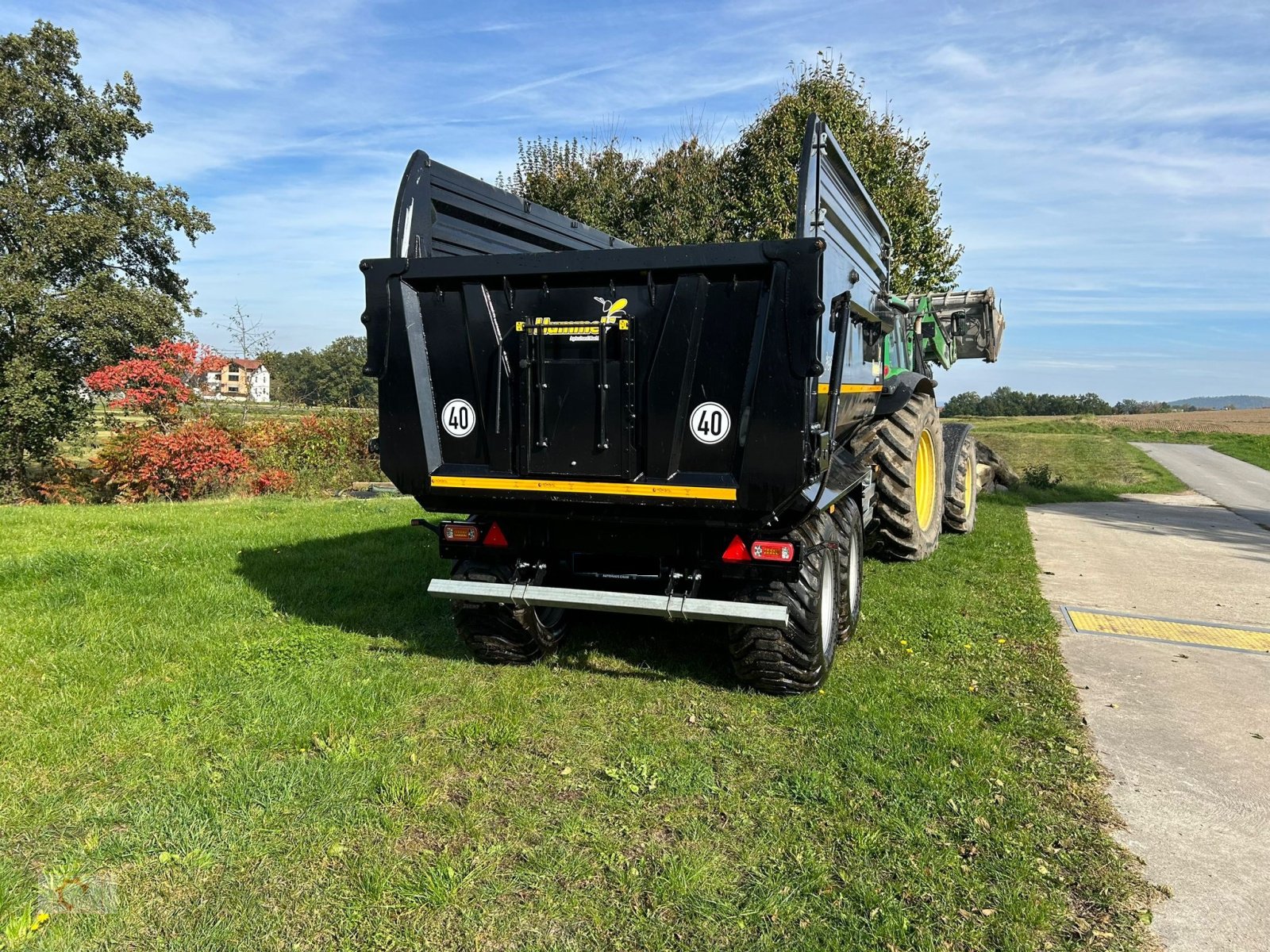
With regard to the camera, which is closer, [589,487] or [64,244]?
[589,487]

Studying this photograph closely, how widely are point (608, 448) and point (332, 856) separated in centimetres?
203

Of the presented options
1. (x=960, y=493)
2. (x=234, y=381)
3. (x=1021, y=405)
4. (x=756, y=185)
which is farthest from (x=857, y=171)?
(x=1021, y=405)

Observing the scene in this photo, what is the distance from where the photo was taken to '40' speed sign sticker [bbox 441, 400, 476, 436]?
4246 millimetres

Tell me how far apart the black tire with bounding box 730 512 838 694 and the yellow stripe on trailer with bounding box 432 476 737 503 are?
555 millimetres

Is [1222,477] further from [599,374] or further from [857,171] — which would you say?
[599,374]

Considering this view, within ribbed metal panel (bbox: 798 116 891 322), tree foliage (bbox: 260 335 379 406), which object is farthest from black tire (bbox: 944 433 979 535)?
tree foliage (bbox: 260 335 379 406)

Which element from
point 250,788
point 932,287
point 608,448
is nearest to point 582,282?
point 608,448

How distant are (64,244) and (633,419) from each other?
72.5 ft

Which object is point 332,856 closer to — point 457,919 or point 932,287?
point 457,919

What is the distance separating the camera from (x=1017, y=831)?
309 centimetres

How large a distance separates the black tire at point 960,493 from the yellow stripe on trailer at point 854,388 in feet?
11.1

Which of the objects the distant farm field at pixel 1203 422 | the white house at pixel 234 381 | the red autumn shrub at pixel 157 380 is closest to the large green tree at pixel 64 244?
the white house at pixel 234 381

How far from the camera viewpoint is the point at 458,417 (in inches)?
168

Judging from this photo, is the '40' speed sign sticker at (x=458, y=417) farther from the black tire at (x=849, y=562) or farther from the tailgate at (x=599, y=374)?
the black tire at (x=849, y=562)
